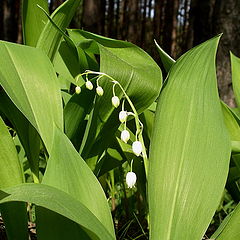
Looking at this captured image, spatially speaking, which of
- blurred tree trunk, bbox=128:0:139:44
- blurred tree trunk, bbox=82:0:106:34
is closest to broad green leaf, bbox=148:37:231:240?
blurred tree trunk, bbox=82:0:106:34

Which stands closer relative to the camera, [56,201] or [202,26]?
[56,201]

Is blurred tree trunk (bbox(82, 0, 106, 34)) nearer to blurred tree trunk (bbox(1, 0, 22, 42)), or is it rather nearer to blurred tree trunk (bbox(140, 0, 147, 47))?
blurred tree trunk (bbox(140, 0, 147, 47))

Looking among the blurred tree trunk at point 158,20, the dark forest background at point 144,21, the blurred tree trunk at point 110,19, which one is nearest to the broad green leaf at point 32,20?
the dark forest background at point 144,21

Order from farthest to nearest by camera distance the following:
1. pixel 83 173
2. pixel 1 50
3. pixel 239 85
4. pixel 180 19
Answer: pixel 180 19 → pixel 239 85 → pixel 1 50 → pixel 83 173

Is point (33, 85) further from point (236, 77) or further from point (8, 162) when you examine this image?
point (236, 77)

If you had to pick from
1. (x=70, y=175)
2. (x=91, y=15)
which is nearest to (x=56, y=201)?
(x=70, y=175)

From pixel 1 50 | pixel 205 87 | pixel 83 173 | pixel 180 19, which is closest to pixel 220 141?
pixel 205 87

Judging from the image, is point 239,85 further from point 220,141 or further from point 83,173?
point 83,173
